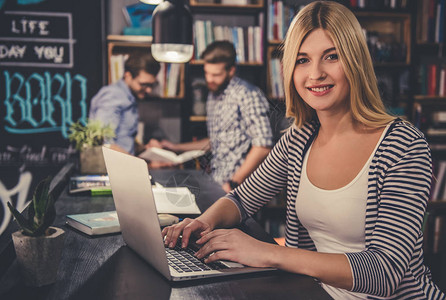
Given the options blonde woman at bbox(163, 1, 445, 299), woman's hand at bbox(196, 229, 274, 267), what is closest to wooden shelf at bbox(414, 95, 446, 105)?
blonde woman at bbox(163, 1, 445, 299)

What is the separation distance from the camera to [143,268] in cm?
101

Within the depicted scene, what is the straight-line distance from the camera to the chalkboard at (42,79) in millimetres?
3537

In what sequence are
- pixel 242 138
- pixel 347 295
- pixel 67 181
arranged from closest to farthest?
pixel 347 295
pixel 67 181
pixel 242 138

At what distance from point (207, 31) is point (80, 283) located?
2885 millimetres

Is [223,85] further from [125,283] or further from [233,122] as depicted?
[125,283]

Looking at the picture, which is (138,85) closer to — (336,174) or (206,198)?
(206,198)

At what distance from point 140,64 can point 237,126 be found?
1111 mm

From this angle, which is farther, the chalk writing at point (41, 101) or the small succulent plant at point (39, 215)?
the chalk writing at point (41, 101)

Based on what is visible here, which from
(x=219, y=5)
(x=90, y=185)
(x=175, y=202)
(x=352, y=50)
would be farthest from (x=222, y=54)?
(x=352, y=50)

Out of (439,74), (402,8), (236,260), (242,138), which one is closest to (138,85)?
(242,138)

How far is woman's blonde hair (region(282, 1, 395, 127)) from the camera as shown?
4.10 ft

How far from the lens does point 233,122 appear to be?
117 inches

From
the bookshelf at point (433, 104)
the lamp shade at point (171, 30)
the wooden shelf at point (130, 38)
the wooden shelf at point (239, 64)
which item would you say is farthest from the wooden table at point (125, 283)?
the bookshelf at point (433, 104)

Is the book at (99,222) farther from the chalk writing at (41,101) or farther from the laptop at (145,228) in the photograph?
the chalk writing at (41,101)
